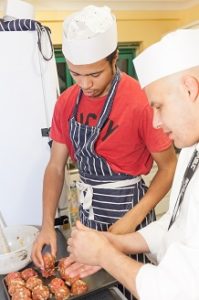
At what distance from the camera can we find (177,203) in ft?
3.03

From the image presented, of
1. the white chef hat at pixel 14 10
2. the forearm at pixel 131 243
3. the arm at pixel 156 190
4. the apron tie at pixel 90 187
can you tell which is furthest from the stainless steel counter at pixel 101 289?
the white chef hat at pixel 14 10

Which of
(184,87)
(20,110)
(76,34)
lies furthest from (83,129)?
(184,87)

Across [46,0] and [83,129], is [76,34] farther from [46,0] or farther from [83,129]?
[46,0]

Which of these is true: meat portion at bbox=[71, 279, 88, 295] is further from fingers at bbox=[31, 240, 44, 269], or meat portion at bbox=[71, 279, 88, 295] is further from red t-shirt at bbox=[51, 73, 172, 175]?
red t-shirt at bbox=[51, 73, 172, 175]

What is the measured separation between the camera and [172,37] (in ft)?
2.74

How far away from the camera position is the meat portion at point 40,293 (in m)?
0.95

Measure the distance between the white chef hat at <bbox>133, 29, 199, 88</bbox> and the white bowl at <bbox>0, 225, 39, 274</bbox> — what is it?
70 centimetres

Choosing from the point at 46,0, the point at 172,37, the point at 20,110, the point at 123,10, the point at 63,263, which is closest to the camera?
the point at 172,37

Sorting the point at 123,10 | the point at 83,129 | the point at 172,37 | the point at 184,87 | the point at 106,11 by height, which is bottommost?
the point at 83,129

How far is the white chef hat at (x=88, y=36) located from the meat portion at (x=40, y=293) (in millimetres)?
744

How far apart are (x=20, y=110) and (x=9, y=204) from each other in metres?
0.49

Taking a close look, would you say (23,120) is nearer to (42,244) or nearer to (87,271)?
(42,244)

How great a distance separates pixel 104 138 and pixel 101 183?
0.62ft

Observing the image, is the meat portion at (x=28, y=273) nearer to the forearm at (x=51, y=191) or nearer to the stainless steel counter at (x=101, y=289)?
the stainless steel counter at (x=101, y=289)
